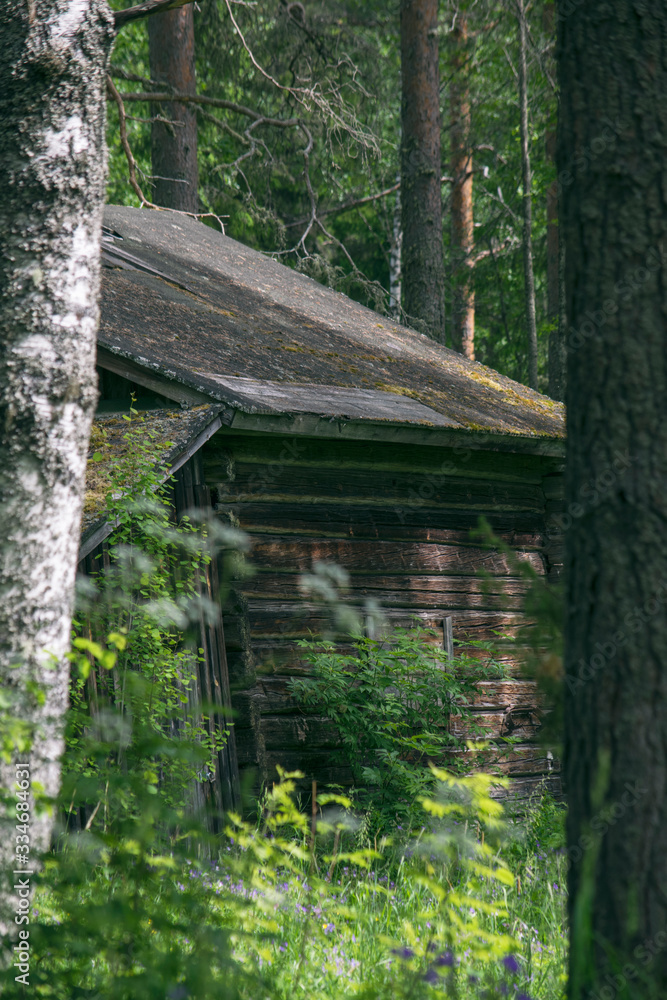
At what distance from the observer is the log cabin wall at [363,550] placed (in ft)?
20.9

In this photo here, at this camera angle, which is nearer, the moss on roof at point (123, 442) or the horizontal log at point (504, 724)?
the moss on roof at point (123, 442)

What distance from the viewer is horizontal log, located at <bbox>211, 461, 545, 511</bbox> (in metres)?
6.57

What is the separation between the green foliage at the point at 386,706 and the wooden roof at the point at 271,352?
5.50 ft

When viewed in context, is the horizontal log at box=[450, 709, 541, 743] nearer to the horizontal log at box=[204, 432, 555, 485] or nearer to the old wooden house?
the old wooden house

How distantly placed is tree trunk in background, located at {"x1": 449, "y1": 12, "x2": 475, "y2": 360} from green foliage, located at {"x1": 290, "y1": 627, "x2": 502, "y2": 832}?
1465 cm

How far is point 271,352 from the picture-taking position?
7.20m

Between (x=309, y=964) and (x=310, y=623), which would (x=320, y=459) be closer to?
(x=310, y=623)

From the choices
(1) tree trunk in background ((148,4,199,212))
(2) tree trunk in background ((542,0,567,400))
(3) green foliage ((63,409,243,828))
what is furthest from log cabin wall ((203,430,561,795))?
(1) tree trunk in background ((148,4,199,212))

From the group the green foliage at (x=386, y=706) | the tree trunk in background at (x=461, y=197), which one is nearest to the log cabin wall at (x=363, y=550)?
the green foliage at (x=386, y=706)

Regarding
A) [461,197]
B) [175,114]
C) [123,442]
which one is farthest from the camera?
[461,197]

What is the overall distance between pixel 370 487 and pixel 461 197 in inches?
579

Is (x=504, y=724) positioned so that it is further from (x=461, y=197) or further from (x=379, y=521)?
(x=461, y=197)

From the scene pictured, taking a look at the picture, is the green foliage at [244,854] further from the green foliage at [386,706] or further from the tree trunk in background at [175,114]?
the tree trunk in background at [175,114]

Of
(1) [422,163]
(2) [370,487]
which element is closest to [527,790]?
(2) [370,487]
